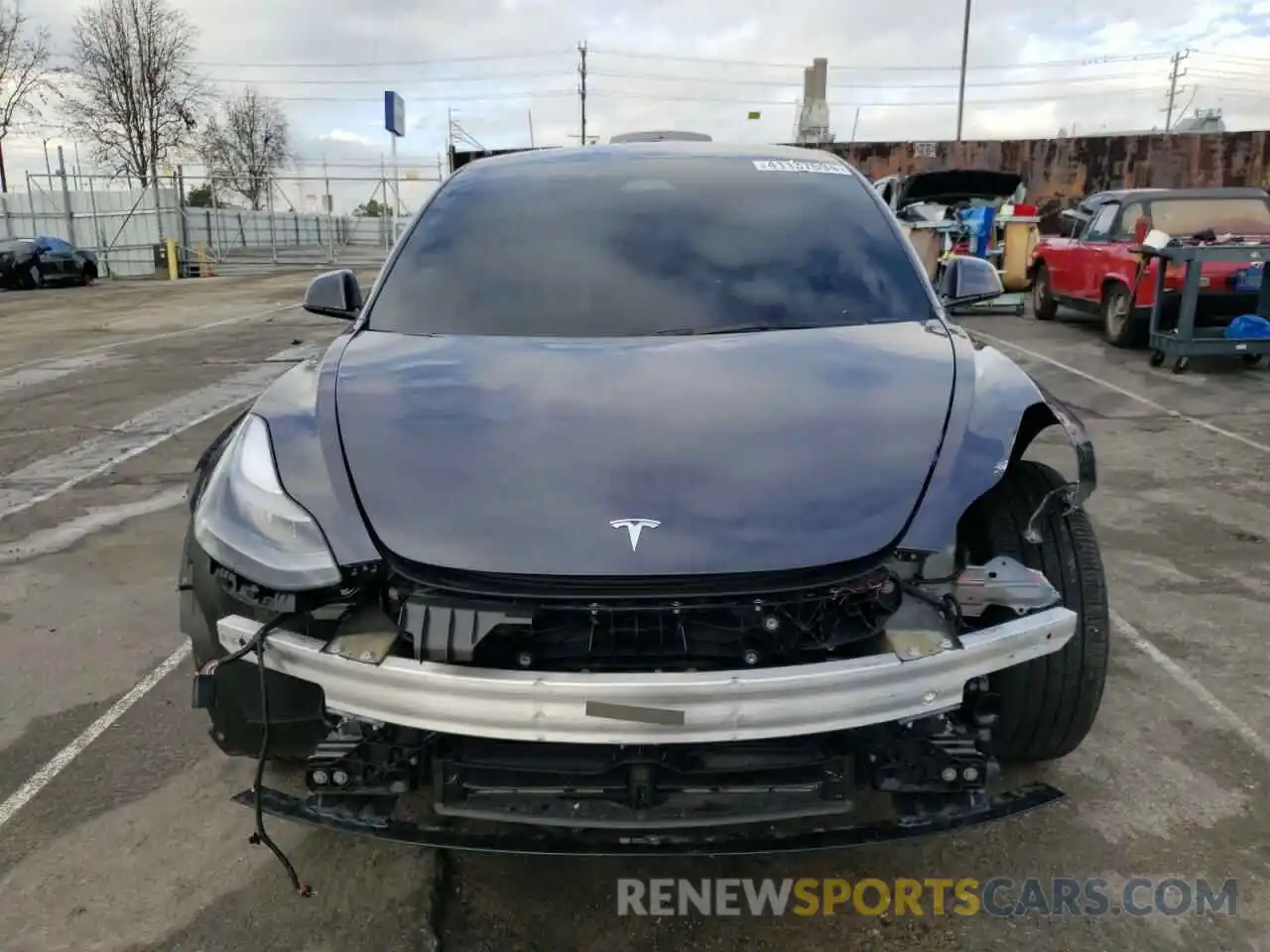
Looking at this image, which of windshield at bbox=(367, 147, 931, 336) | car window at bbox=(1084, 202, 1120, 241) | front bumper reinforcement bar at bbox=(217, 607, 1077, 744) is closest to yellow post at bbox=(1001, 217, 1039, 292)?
car window at bbox=(1084, 202, 1120, 241)

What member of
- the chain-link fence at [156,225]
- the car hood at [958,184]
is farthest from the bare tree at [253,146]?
the car hood at [958,184]

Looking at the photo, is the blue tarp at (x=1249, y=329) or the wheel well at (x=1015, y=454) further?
the blue tarp at (x=1249, y=329)

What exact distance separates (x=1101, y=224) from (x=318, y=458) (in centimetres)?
1095

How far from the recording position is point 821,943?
211 centimetres

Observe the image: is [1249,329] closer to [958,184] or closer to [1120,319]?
[1120,319]

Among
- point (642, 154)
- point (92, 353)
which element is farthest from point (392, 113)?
point (642, 154)

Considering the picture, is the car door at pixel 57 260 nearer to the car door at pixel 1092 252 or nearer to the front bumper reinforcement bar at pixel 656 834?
the car door at pixel 1092 252

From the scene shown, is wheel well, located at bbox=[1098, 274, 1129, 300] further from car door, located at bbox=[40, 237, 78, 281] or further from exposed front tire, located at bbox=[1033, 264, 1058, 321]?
car door, located at bbox=[40, 237, 78, 281]

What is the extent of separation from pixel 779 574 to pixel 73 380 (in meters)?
9.44

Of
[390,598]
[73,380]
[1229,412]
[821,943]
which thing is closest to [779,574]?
[390,598]

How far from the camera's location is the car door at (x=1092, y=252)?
10.6 m

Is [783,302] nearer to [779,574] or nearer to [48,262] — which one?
[779,574]

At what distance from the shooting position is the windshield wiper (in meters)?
2.68

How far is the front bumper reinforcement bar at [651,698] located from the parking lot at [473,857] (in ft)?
1.25
